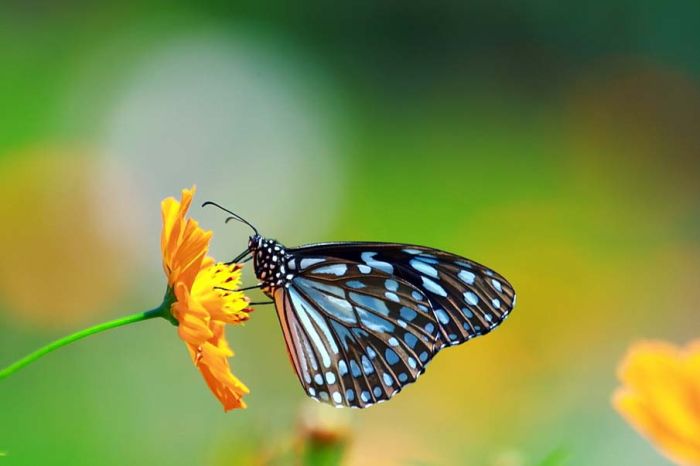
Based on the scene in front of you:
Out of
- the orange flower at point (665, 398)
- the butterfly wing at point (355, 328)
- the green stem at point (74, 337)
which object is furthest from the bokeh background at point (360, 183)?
the green stem at point (74, 337)

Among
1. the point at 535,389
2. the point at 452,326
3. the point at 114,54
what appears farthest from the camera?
the point at 114,54

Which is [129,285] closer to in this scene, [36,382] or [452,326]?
[36,382]

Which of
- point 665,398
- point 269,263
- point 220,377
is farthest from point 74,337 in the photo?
point 269,263

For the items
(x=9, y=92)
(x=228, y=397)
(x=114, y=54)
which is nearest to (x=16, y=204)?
(x=9, y=92)

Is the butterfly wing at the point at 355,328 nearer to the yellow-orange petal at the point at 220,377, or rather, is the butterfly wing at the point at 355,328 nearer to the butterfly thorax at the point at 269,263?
the butterfly thorax at the point at 269,263

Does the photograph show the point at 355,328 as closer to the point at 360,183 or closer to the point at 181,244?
the point at 181,244
